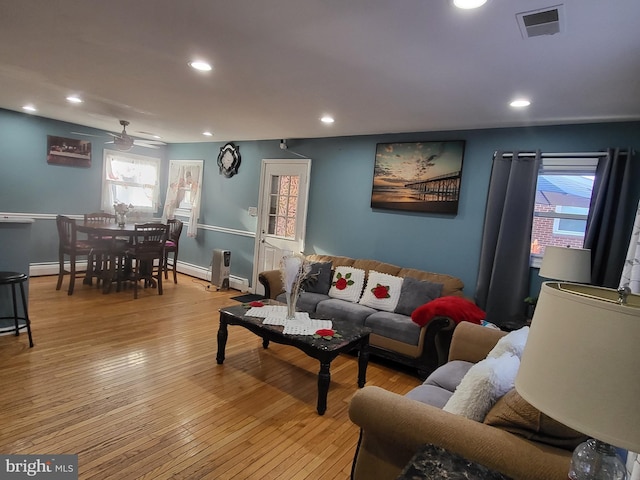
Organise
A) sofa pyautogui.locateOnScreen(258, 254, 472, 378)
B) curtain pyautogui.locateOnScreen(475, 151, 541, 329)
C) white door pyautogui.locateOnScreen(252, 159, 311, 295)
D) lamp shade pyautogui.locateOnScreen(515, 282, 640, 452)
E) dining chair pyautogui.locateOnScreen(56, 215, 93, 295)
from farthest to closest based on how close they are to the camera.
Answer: white door pyautogui.locateOnScreen(252, 159, 311, 295), dining chair pyautogui.locateOnScreen(56, 215, 93, 295), curtain pyautogui.locateOnScreen(475, 151, 541, 329), sofa pyautogui.locateOnScreen(258, 254, 472, 378), lamp shade pyautogui.locateOnScreen(515, 282, 640, 452)

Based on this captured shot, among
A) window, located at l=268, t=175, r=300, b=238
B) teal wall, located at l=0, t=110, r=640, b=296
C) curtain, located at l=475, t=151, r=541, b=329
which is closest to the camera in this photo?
curtain, located at l=475, t=151, r=541, b=329

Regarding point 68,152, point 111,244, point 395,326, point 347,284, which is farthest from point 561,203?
point 68,152

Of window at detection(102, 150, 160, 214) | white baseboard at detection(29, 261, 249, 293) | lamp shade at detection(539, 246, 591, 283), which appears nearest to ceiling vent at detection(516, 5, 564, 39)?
lamp shade at detection(539, 246, 591, 283)

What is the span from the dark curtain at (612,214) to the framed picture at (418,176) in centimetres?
120

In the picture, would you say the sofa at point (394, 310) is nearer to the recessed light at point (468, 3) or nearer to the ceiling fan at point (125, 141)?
the recessed light at point (468, 3)

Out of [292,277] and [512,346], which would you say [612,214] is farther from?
[292,277]

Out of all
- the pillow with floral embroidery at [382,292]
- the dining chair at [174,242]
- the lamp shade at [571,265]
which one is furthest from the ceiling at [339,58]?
the dining chair at [174,242]

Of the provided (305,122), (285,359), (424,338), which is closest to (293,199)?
(305,122)

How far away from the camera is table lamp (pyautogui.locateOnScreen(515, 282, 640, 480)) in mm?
646

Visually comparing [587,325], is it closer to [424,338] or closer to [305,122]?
[424,338]

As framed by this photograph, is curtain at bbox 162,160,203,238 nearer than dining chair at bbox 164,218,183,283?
No

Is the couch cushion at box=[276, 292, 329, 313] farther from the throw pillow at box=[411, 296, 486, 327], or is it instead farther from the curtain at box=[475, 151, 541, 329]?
the curtain at box=[475, 151, 541, 329]

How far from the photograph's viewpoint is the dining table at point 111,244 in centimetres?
483

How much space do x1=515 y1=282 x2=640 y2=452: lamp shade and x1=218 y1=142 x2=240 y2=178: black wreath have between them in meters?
5.64
